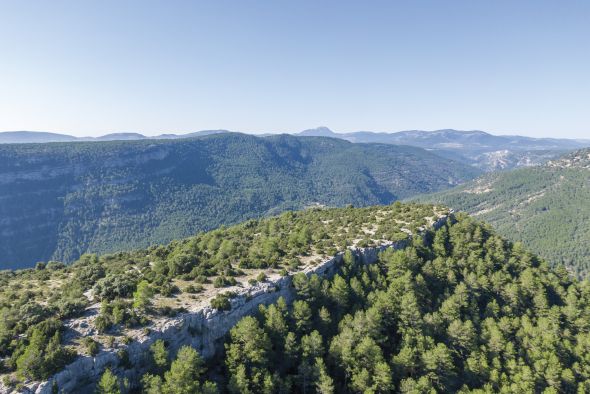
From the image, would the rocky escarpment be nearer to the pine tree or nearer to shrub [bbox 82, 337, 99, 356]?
shrub [bbox 82, 337, 99, 356]

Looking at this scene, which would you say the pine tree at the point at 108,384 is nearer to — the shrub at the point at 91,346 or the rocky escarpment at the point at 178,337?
the rocky escarpment at the point at 178,337

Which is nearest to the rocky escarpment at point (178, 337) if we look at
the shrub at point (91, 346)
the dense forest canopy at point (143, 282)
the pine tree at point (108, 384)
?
the shrub at point (91, 346)

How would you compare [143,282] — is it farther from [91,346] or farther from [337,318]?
[337,318]

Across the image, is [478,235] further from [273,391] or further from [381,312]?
[273,391]

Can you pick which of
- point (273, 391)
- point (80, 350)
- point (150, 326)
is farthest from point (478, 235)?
point (80, 350)

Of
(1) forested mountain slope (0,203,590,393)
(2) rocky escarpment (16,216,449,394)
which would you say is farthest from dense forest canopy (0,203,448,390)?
(2) rocky escarpment (16,216,449,394)

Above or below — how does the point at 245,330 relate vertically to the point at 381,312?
above
